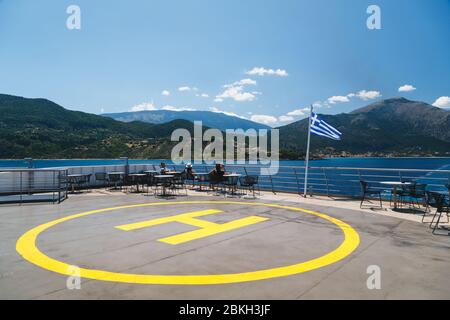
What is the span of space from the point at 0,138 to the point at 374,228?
384 ft

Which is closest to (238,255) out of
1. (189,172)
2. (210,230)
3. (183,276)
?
(183,276)

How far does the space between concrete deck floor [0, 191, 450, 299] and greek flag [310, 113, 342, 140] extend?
3.88 metres

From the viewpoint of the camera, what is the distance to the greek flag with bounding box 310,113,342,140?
11488mm

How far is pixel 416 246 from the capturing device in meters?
5.34

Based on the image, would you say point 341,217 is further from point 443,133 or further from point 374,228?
point 443,133

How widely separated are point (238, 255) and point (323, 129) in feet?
27.9

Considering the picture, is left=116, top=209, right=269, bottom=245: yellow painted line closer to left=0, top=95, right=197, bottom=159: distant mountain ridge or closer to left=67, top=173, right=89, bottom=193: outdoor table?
left=67, top=173, right=89, bottom=193: outdoor table

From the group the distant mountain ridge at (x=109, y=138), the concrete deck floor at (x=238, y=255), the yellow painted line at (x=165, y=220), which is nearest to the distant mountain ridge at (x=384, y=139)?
the distant mountain ridge at (x=109, y=138)

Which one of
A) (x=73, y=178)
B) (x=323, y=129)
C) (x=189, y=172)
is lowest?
(x=73, y=178)

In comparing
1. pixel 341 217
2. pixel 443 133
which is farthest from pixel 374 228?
pixel 443 133

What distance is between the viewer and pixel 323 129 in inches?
465

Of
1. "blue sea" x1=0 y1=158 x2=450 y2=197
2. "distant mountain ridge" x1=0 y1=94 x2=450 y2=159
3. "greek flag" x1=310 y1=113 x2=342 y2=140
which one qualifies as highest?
"distant mountain ridge" x1=0 y1=94 x2=450 y2=159

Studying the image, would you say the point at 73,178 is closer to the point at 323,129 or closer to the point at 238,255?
the point at 238,255

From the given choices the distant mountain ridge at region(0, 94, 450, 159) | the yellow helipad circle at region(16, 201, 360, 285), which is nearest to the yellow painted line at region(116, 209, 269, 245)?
the yellow helipad circle at region(16, 201, 360, 285)
